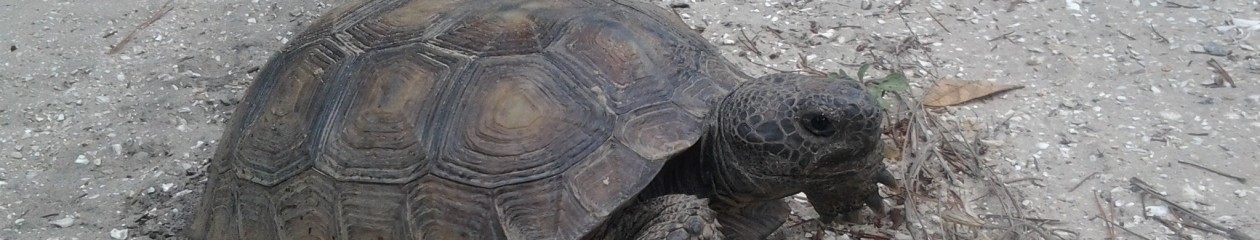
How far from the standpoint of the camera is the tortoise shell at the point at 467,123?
249cm

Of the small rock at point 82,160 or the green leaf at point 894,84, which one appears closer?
the green leaf at point 894,84

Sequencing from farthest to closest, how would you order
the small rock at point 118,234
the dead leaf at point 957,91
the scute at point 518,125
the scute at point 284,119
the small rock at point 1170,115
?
the dead leaf at point 957,91 → the small rock at point 1170,115 → the small rock at point 118,234 → the scute at point 284,119 → the scute at point 518,125

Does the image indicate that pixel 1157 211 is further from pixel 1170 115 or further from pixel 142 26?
pixel 142 26

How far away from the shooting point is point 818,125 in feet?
7.93

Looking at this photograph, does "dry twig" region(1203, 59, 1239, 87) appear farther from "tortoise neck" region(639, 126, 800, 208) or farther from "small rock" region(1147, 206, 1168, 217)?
"tortoise neck" region(639, 126, 800, 208)

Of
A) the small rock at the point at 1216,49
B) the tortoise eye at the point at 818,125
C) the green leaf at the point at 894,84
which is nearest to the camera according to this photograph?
the tortoise eye at the point at 818,125

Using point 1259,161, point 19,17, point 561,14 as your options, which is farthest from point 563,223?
point 19,17

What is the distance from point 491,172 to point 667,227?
0.46 meters

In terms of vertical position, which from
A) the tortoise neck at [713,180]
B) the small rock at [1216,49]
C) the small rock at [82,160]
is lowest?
the small rock at [1216,49]

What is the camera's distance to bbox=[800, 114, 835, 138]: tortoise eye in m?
2.40

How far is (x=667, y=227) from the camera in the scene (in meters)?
2.41

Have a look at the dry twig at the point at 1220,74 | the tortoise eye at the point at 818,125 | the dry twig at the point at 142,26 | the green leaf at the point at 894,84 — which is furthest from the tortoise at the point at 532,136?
the dry twig at the point at 142,26

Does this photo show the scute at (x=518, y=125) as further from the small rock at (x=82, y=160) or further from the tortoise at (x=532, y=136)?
the small rock at (x=82, y=160)

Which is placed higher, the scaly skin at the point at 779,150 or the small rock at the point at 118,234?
the scaly skin at the point at 779,150
